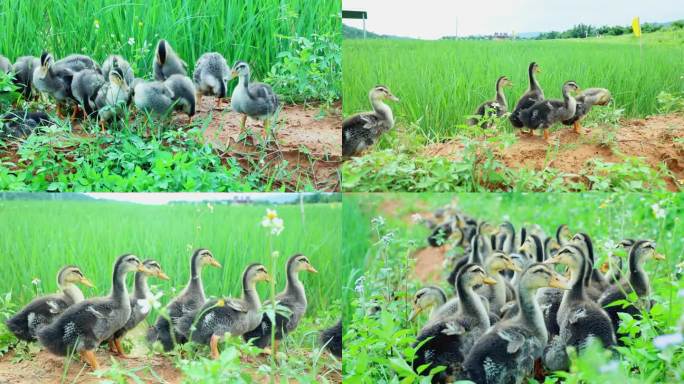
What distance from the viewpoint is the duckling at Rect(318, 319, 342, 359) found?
330 cm

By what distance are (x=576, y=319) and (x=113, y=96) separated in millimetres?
2179

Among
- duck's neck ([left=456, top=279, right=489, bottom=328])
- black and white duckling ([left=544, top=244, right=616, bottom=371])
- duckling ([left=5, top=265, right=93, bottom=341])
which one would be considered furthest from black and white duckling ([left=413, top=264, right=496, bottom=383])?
duckling ([left=5, top=265, right=93, bottom=341])

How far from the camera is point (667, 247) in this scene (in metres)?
3.34

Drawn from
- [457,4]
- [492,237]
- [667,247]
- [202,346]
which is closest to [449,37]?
[457,4]

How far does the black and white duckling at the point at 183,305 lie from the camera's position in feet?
10.4

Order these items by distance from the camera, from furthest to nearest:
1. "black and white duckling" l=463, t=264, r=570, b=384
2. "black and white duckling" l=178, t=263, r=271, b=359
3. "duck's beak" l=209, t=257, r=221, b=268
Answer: "duck's beak" l=209, t=257, r=221, b=268, "black and white duckling" l=178, t=263, r=271, b=359, "black and white duckling" l=463, t=264, r=570, b=384

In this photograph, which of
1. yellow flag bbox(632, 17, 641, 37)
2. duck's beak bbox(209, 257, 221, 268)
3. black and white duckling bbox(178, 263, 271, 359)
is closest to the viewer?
black and white duckling bbox(178, 263, 271, 359)

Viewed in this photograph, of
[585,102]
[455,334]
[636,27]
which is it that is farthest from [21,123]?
[636,27]

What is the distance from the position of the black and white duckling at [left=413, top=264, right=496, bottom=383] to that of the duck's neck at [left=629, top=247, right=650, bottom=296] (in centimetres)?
69

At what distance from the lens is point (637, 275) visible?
3287mm

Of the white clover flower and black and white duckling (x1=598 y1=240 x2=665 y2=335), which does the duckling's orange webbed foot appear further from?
black and white duckling (x1=598 y1=240 x2=665 y2=335)

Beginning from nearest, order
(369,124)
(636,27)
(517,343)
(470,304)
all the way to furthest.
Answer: (517,343), (470,304), (369,124), (636,27)

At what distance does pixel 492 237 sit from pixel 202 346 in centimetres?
137

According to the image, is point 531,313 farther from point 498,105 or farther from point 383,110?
point 383,110
